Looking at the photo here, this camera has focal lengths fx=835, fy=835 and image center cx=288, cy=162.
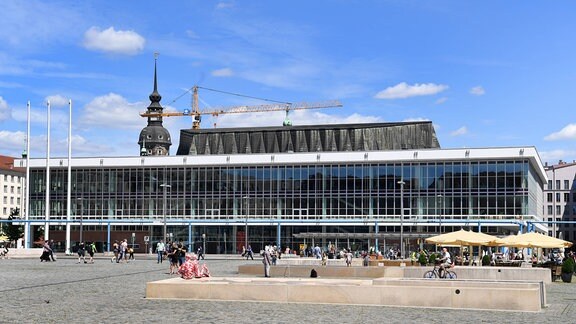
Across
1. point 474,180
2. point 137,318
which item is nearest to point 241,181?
point 474,180

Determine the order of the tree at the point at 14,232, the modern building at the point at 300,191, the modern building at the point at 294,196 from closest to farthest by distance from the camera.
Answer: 1. the modern building at the point at 294,196
2. the modern building at the point at 300,191
3. the tree at the point at 14,232

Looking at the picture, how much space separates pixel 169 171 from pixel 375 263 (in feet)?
182

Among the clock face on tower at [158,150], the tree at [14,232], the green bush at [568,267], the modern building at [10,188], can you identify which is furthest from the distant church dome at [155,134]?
the green bush at [568,267]

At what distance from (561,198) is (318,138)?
211 feet

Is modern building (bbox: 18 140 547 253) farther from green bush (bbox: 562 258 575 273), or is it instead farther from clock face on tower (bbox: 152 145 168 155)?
clock face on tower (bbox: 152 145 168 155)

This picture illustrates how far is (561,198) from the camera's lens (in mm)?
A: 150500

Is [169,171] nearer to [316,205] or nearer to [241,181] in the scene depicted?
[241,181]

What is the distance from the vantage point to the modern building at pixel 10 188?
156 metres

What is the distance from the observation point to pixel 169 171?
330 ft

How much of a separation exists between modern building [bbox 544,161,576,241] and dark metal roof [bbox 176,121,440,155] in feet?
176

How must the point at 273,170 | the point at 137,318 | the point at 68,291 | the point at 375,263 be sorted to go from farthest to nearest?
the point at 273,170 → the point at 375,263 → the point at 68,291 → the point at 137,318

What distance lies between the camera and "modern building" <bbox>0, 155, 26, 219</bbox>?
156m

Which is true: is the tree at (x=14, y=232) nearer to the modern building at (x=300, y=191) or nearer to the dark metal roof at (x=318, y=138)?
the modern building at (x=300, y=191)

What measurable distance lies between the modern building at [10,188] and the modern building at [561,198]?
97513mm
